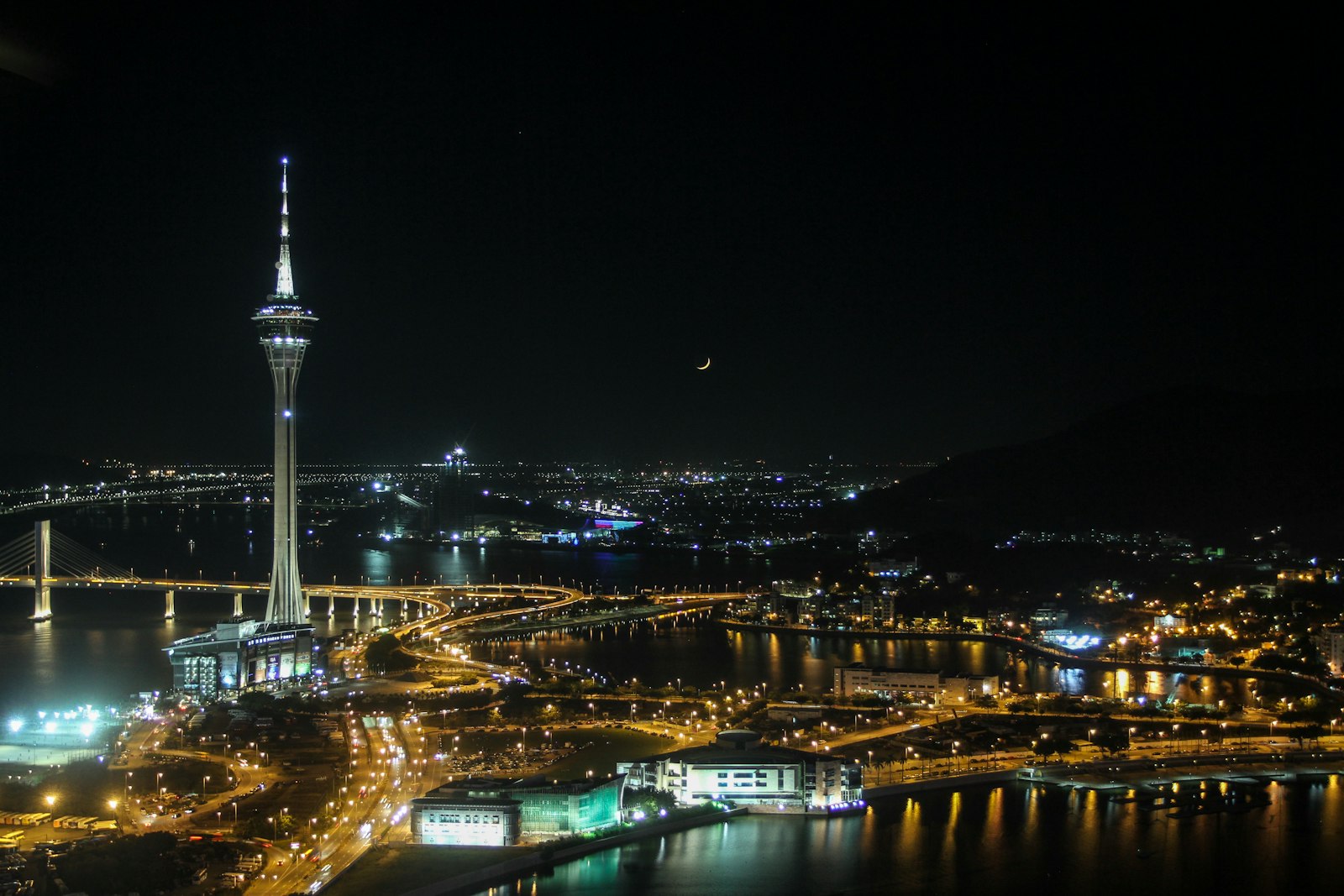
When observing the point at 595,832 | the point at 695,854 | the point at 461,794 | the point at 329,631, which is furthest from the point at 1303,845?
the point at 329,631

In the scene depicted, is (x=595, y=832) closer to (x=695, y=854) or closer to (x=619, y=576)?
(x=695, y=854)

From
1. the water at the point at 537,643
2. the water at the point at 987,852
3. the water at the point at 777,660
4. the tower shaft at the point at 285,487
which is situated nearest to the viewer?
the water at the point at 987,852

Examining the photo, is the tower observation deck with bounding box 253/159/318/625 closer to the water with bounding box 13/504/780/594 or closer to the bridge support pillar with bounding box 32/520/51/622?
the bridge support pillar with bounding box 32/520/51/622

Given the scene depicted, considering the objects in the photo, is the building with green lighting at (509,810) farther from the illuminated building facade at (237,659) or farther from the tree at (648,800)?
the illuminated building facade at (237,659)

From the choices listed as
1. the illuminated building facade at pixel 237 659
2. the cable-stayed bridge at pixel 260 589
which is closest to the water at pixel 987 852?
the illuminated building facade at pixel 237 659

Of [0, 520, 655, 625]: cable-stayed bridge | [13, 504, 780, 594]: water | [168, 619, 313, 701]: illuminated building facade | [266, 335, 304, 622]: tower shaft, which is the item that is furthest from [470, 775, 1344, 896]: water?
[13, 504, 780, 594]: water

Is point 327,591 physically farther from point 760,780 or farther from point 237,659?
point 760,780
